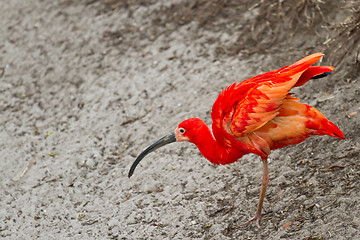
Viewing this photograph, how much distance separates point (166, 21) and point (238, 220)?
3798 millimetres

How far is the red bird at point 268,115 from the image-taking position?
3697 millimetres

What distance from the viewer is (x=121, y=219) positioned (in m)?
4.59

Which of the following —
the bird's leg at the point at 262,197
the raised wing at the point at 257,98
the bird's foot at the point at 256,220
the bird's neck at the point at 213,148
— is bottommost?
the bird's foot at the point at 256,220

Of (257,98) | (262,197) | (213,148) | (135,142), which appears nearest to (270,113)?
(257,98)

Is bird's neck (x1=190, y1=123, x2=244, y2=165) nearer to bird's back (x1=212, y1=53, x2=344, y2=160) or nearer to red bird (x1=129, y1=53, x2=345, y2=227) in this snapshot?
red bird (x1=129, y1=53, x2=345, y2=227)

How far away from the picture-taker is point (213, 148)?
411 centimetres

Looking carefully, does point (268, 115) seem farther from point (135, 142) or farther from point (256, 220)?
point (135, 142)

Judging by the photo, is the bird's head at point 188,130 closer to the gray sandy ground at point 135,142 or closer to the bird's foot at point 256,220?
the gray sandy ground at point 135,142

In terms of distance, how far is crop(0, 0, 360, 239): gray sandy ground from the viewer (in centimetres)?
428

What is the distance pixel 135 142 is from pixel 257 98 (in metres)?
2.24

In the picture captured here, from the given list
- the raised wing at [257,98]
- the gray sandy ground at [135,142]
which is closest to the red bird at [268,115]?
the raised wing at [257,98]

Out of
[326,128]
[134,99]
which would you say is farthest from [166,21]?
[326,128]

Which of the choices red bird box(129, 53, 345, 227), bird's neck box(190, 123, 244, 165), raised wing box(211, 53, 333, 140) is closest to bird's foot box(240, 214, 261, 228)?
red bird box(129, 53, 345, 227)

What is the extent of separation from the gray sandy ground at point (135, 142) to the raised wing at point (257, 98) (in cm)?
94
